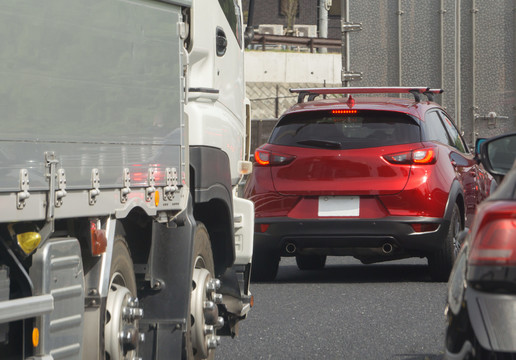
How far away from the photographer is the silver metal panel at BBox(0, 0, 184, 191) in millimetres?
4629

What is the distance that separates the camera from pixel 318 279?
12.8 meters

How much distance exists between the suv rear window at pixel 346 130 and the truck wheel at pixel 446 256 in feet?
2.77

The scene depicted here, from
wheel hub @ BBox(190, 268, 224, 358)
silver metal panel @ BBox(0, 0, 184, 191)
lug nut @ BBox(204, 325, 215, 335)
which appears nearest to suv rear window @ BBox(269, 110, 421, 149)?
wheel hub @ BBox(190, 268, 224, 358)

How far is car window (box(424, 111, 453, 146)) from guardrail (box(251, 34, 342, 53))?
36.1 metres

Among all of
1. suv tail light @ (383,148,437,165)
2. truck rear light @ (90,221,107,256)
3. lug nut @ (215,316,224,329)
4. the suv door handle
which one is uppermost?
the suv door handle

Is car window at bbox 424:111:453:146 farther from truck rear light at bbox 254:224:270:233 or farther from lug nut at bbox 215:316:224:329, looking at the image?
lug nut at bbox 215:316:224:329

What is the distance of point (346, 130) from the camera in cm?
1209

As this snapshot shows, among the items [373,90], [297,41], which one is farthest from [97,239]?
[297,41]

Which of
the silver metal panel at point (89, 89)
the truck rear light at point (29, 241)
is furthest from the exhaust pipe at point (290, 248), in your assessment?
the truck rear light at point (29, 241)

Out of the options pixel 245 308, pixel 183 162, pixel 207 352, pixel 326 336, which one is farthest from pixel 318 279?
pixel 183 162

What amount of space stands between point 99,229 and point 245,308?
8.58 feet

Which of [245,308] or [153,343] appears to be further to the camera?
[245,308]

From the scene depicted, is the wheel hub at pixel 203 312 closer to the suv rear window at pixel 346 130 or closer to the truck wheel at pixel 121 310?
the truck wheel at pixel 121 310

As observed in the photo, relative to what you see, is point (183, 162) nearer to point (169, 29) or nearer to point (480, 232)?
point (169, 29)
